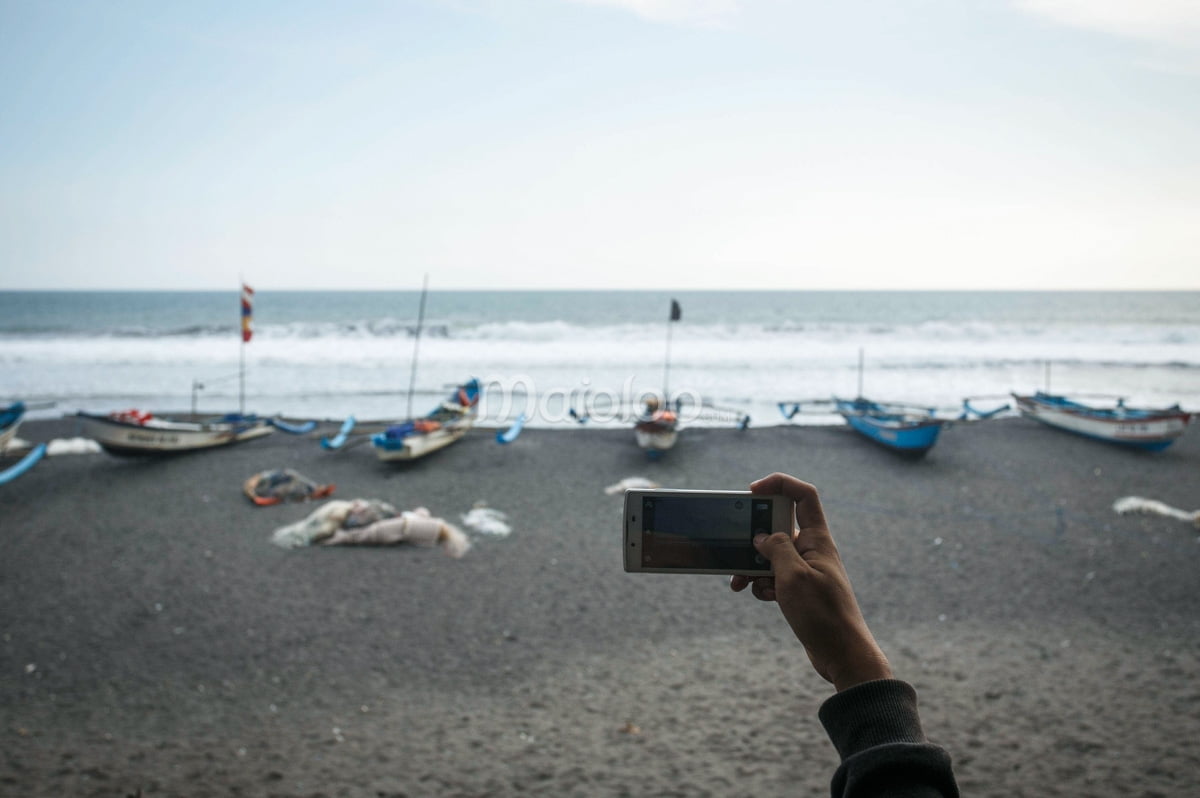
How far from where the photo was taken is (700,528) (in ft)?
3.81

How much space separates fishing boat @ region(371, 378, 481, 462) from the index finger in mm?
8579

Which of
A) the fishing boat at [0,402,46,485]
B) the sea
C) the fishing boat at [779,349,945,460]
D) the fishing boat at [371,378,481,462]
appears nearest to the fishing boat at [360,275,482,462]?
the fishing boat at [371,378,481,462]

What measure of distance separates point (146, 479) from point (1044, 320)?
145 ft

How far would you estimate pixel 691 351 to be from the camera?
24984 mm

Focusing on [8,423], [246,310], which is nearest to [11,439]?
[8,423]

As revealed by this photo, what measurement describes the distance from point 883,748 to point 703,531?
457 mm

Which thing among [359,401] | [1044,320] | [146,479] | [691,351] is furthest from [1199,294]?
[146,479]

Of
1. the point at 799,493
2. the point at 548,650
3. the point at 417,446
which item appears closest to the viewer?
the point at 799,493

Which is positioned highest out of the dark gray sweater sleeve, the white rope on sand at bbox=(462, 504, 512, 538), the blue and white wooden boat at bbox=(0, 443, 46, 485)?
the dark gray sweater sleeve

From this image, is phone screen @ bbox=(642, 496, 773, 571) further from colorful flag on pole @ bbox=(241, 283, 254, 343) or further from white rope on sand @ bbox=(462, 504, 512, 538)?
colorful flag on pole @ bbox=(241, 283, 254, 343)

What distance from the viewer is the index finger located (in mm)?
1061

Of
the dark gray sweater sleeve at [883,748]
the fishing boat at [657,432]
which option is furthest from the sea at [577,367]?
the dark gray sweater sleeve at [883,748]

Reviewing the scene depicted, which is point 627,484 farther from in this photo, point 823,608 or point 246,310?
point 823,608

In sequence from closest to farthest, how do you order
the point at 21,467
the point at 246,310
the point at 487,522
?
1. the point at 487,522
2. the point at 21,467
3. the point at 246,310
